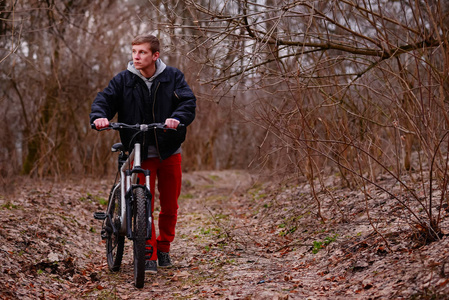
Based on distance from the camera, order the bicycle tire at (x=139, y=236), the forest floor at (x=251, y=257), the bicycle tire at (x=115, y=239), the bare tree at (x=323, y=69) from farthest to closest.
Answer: the bicycle tire at (x=115, y=239) < the bare tree at (x=323, y=69) < the bicycle tire at (x=139, y=236) < the forest floor at (x=251, y=257)

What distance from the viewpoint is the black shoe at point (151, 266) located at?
15.5 feet

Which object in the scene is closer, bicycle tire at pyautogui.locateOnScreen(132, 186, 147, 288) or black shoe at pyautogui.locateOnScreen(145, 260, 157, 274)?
bicycle tire at pyautogui.locateOnScreen(132, 186, 147, 288)

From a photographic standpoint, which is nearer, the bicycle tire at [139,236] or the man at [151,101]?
the bicycle tire at [139,236]

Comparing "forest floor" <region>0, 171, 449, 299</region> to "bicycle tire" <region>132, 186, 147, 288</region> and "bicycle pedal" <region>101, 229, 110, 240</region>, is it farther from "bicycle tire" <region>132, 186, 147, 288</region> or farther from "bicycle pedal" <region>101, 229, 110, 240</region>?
"bicycle pedal" <region>101, 229, 110, 240</region>

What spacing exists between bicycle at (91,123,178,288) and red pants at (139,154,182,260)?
242 millimetres

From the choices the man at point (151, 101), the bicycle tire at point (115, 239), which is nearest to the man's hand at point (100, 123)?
the man at point (151, 101)

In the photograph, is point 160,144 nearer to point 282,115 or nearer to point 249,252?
point 282,115

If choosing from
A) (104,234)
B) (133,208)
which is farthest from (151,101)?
(104,234)

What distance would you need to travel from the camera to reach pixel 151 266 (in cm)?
473

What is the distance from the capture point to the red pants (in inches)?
190

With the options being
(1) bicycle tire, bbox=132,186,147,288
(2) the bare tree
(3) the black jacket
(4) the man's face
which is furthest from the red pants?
(2) the bare tree

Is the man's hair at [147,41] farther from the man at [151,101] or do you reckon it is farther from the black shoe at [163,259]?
the black shoe at [163,259]

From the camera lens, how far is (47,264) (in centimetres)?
470

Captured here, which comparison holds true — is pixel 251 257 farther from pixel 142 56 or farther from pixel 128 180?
pixel 142 56
